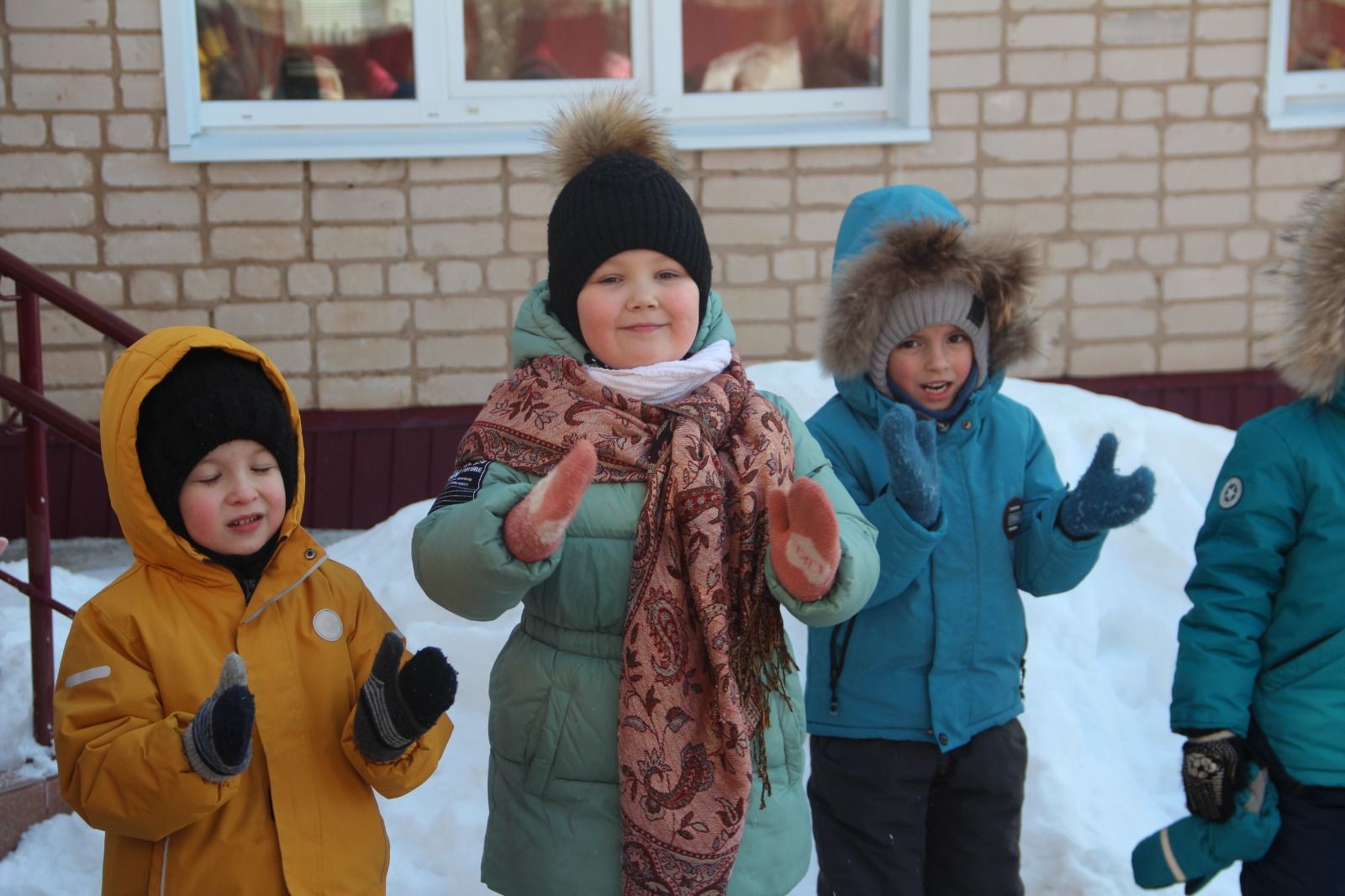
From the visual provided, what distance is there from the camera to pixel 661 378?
201cm

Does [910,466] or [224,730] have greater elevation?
[910,466]

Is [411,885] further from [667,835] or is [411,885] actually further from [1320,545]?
[1320,545]

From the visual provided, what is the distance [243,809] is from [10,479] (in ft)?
13.0

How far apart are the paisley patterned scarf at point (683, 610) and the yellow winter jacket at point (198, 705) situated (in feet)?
1.07

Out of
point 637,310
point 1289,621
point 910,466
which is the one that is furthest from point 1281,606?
point 637,310

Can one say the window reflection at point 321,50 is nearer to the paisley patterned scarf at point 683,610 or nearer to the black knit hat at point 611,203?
the black knit hat at point 611,203

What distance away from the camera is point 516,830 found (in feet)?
6.57

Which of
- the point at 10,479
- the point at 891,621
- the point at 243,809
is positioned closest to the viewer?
the point at 243,809

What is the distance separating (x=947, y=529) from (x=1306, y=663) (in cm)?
62

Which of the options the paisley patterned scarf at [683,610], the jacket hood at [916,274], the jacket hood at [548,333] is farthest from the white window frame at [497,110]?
the paisley patterned scarf at [683,610]

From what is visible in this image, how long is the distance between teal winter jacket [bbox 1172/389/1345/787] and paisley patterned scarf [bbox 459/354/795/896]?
731mm

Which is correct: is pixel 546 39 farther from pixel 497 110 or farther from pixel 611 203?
pixel 611 203

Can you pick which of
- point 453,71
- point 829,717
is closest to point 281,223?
point 453,71

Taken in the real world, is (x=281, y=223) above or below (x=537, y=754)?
above
